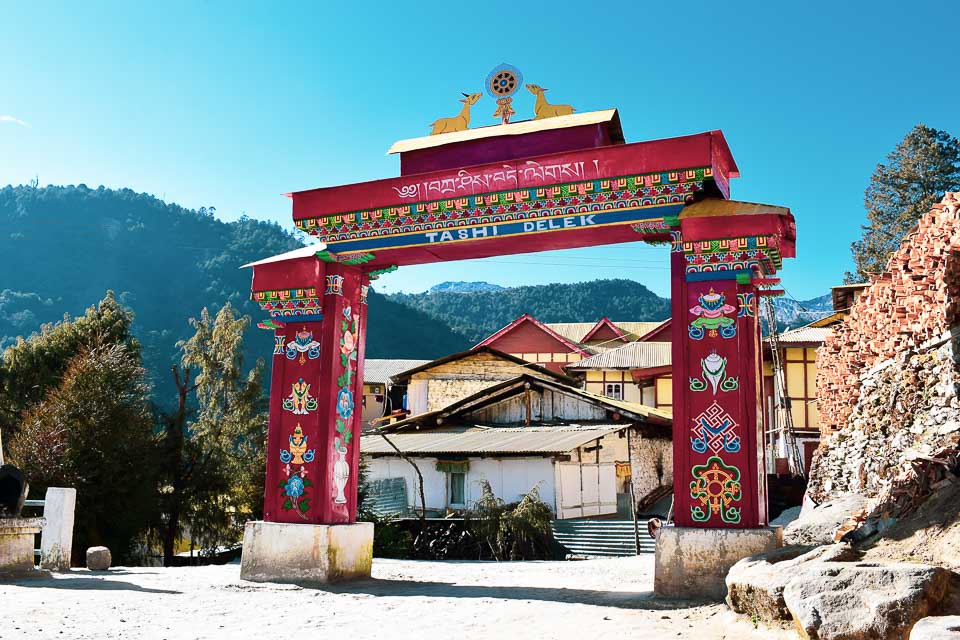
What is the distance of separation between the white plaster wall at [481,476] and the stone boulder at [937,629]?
17.9 meters

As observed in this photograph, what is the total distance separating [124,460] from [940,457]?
67.0 ft

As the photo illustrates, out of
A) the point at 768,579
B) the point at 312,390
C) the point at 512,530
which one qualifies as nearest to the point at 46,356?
the point at 512,530

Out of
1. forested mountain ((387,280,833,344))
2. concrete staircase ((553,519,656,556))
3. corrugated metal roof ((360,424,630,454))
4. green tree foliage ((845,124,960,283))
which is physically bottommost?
concrete staircase ((553,519,656,556))

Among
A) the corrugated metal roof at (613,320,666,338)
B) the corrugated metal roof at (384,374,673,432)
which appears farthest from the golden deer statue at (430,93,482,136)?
the corrugated metal roof at (613,320,666,338)

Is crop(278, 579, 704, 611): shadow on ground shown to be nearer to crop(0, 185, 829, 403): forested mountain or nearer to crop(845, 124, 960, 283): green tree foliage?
crop(845, 124, 960, 283): green tree foliage

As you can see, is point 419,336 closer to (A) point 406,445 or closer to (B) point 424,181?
(A) point 406,445

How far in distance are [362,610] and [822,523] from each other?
5.76 m

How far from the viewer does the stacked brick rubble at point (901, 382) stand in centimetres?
874

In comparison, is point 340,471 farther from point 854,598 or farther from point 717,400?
point 854,598

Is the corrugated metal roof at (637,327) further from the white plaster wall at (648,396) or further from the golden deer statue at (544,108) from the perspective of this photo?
the golden deer statue at (544,108)

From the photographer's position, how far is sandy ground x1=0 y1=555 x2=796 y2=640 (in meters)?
6.68

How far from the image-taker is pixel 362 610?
784 centimetres

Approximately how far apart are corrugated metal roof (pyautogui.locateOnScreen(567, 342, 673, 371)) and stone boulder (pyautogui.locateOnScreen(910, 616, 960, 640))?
2916cm

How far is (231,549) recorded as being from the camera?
77.7 ft
